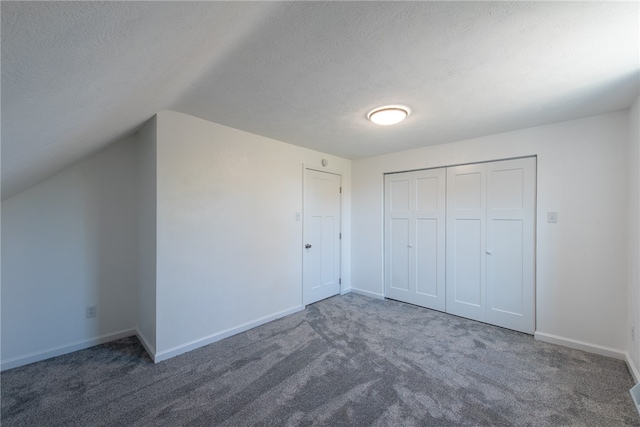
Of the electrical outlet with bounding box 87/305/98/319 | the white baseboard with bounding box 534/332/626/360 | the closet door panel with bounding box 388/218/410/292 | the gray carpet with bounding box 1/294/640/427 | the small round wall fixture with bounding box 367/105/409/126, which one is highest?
the small round wall fixture with bounding box 367/105/409/126

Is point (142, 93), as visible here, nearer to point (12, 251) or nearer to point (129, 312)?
point (12, 251)

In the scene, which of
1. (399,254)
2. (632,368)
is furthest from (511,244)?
(399,254)

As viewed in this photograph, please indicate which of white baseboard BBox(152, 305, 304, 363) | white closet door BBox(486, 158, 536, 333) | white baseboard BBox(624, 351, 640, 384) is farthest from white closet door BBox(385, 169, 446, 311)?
white baseboard BBox(152, 305, 304, 363)

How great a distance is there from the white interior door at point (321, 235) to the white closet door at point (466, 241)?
166 cm

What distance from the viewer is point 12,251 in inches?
88.3

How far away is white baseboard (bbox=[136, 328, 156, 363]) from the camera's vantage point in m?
2.31

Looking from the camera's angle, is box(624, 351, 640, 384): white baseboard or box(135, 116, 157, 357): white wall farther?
box(135, 116, 157, 357): white wall

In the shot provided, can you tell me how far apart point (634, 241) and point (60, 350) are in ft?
17.3

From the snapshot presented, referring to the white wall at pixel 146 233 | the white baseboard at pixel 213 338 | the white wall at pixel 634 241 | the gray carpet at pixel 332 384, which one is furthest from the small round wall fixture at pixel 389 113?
the white baseboard at pixel 213 338

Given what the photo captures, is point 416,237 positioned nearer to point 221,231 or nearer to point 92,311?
point 221,231

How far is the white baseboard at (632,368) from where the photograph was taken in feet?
6.53

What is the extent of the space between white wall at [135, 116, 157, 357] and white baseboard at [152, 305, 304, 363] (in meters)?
0.11

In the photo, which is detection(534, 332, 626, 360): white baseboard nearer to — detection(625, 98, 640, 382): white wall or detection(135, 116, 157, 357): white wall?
detection(625, 98, 640, 382): white wall

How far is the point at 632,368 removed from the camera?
211cm
